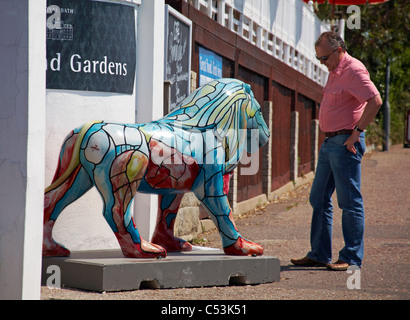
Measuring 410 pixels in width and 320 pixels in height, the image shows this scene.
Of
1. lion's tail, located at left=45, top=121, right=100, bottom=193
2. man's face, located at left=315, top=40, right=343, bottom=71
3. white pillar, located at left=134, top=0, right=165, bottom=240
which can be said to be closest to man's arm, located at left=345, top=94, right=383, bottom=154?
man's face, located at left=315, top=40, right=343, bottom=71

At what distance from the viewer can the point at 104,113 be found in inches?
228

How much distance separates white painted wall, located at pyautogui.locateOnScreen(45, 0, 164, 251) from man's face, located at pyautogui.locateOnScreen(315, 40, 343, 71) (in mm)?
1557

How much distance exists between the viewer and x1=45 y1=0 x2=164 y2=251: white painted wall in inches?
218

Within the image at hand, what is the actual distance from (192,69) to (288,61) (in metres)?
6.20

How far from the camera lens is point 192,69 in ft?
25.3

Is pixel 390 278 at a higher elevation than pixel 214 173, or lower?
lower

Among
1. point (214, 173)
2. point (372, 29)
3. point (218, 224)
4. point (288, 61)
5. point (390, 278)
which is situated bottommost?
point (390, 278)

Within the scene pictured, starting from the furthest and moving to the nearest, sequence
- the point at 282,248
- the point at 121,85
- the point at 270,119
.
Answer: the point at 270,119
the point at 282,248
the point at 121,85

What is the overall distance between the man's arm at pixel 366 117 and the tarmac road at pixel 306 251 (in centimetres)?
108

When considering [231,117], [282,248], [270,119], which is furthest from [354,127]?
[270,119]

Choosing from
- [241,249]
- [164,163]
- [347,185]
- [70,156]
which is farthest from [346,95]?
[70,156]

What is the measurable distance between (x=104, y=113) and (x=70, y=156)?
1.37 meters

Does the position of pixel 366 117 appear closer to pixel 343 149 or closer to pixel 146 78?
pixel 343 149
